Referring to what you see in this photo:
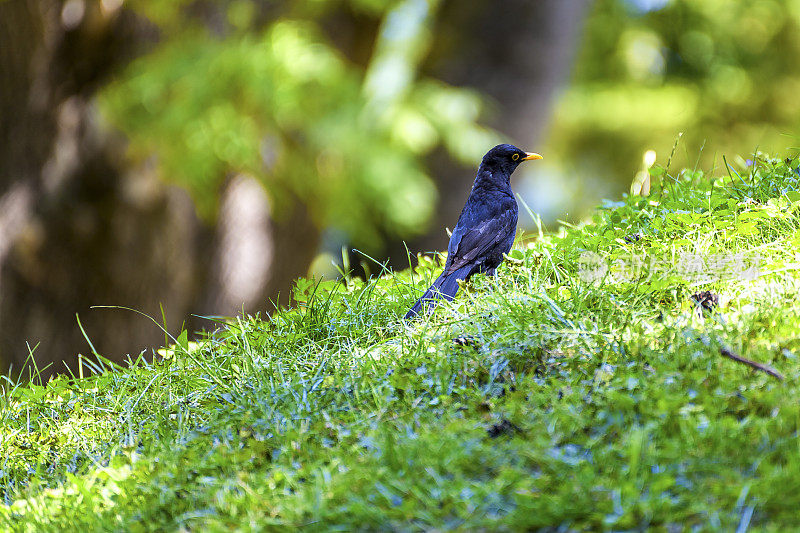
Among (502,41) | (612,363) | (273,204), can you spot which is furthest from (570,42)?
(612,363)

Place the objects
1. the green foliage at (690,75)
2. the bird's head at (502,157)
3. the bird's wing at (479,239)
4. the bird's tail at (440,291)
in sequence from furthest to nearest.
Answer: the green foliage at (690,75)
the bird's head at (502,157)
the bird's wing at (479,239)
the bird's tail at (440,291)

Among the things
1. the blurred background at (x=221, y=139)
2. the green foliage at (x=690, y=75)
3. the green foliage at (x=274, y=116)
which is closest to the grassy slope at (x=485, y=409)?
the blurred background at (x=221, y=139)

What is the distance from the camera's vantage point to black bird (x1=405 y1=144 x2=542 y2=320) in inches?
148

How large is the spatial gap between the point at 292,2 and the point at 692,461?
6425mm

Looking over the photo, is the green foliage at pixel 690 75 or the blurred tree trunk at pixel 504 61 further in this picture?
the green foliage at pixel 690 75

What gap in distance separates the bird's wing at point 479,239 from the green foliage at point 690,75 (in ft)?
32.9

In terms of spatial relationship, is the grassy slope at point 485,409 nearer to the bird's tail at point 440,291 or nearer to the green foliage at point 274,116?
the bird's tail at point 440,291

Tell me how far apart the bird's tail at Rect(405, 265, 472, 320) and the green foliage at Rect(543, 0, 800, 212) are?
10.5 m

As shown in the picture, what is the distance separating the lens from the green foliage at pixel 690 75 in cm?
1357

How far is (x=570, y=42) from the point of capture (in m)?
8.79

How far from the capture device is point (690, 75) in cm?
1420

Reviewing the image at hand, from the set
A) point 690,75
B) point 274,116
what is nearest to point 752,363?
point 274,116

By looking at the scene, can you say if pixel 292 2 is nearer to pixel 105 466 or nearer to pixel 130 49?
pixel 130 49

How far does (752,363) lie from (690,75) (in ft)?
43.8
